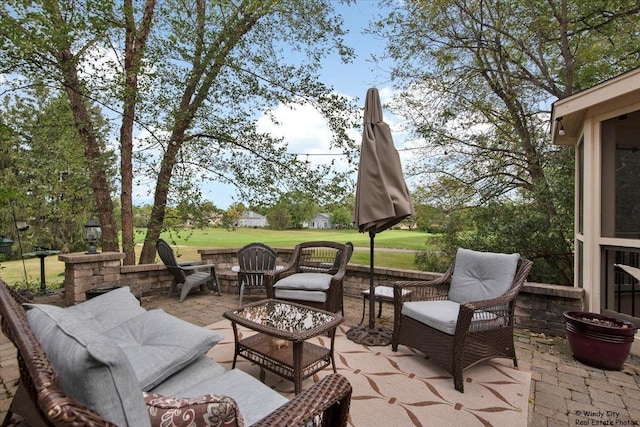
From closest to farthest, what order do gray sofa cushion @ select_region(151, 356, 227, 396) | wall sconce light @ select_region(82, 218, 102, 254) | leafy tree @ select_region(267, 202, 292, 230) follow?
gray sofa cushion @ select_region(151, 356, 227, 396)
wall sconce light @ select_region(82, 218, 102, 254)
leafy tree @ select_region(267, 202, 292, 230)

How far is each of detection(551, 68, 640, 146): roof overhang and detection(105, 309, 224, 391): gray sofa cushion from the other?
4155 millimetres

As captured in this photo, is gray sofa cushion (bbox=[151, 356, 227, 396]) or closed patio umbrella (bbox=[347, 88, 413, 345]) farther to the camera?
closed patio umbrella (bbox=[347, 88, 413, 345])

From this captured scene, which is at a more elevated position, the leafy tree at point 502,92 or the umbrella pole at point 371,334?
the leafy tree at point 502,92

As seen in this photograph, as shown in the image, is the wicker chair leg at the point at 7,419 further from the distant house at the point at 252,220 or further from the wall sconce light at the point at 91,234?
the distant house at the point at 252,220

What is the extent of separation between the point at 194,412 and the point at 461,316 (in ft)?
6.95

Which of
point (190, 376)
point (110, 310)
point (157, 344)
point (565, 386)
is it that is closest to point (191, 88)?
point (110, 310)

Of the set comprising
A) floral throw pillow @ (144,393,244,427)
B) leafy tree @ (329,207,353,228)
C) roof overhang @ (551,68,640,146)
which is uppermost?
roof overhang @ (551,68,640,146)

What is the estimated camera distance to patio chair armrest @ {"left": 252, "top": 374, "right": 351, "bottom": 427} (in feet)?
3.71

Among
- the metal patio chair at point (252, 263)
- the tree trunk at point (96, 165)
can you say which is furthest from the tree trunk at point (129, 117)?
the metal patio chair at point (252, 263)

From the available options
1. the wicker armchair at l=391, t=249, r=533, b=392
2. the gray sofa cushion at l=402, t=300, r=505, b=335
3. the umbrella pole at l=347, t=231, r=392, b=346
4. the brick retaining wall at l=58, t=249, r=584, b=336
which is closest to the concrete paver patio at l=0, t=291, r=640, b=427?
the brick retaining wall at l=58, t=249, r=584, b=336

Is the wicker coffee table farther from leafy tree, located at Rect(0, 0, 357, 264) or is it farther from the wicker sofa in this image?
leafy tree, located at Rect(0, 0, 357, 264)

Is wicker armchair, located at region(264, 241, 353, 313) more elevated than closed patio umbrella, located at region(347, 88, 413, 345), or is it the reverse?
closed patio umbrella, located at region(347, 88, 413, 345)

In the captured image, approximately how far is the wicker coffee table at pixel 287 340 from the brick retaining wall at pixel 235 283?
7.51ft

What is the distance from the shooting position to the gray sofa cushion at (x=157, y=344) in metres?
1.72
